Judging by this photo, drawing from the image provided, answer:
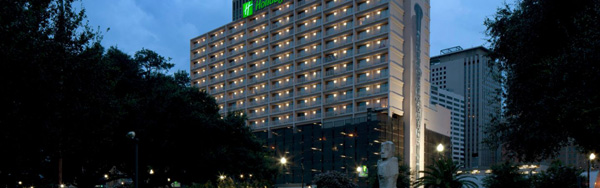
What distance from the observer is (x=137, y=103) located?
37.8m

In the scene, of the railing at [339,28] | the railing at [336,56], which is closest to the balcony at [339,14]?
the railing at [339,28]

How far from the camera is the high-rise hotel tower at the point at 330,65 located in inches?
3595

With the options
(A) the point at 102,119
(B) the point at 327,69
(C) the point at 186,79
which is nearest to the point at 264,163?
(C) the point at 186,79

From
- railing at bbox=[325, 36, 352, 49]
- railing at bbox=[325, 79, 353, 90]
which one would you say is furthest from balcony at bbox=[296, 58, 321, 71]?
railing at bbox=[325, 79, 353, 90]

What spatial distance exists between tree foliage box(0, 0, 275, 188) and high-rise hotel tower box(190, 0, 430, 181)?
48.4 metres

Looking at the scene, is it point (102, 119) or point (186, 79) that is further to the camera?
point (186, 79)

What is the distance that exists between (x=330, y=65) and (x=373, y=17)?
1140 cm

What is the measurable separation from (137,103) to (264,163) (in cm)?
1443

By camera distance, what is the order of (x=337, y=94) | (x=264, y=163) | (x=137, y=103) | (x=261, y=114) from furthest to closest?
(x=261, y=114)
(x=337, y=94)
(x=264, y=163)
(x=137, y=103)

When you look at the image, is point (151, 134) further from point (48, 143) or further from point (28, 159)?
point (48, 143)

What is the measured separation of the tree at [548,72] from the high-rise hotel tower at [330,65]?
209 feet

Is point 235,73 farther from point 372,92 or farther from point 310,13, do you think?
point 372,92

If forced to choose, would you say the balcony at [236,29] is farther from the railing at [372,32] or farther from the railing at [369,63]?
the railing at [369,63]

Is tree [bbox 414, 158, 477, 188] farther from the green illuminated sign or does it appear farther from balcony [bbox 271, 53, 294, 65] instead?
the green illuminated sign
